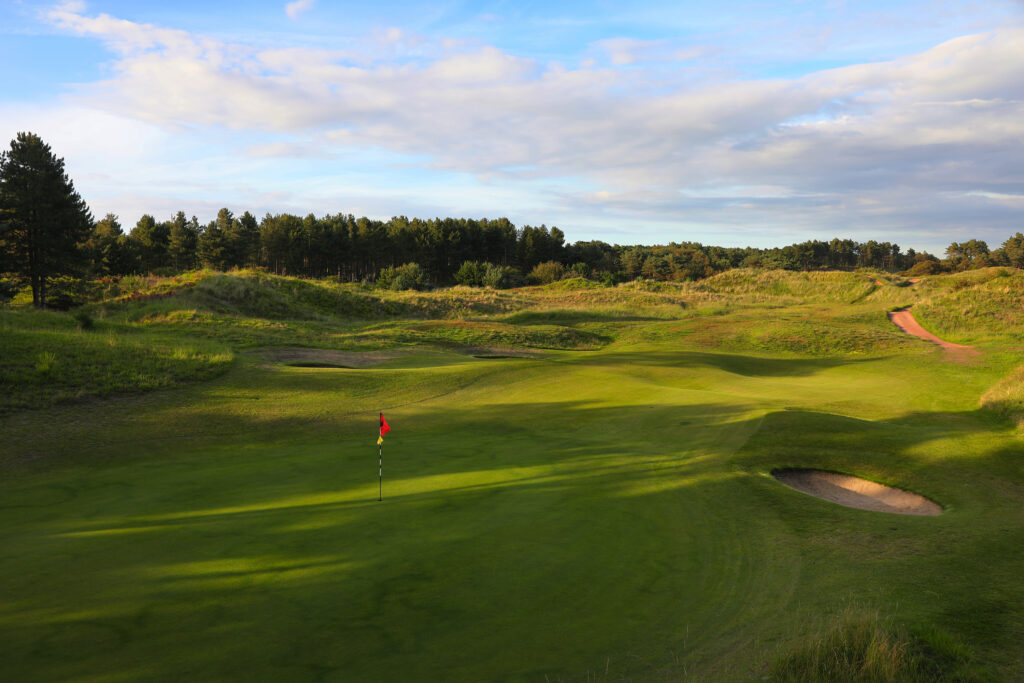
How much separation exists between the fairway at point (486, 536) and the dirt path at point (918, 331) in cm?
1663

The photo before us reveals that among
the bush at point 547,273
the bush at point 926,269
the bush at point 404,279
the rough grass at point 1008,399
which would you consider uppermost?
the bush at point 926,269

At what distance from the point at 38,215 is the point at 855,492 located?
52913 mm

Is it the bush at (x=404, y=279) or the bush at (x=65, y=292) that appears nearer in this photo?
the bush at (x=65, y=292)

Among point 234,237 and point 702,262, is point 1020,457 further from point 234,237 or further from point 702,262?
point 702,262

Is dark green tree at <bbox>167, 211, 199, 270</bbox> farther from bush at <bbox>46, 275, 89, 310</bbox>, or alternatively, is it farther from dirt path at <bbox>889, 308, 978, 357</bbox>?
dirt path at <bbox>889, 308, 978, 357</bbox>

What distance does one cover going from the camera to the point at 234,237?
3861 inches

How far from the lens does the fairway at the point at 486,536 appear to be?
18.9 feet

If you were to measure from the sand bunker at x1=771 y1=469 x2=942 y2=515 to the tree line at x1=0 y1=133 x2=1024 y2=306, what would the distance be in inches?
1633

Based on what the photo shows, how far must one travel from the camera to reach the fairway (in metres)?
5.75

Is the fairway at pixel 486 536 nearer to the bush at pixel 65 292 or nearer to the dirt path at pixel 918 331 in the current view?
the dirt path at pixel 918 331

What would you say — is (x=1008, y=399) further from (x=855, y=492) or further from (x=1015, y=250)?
(x=1015, y=250)

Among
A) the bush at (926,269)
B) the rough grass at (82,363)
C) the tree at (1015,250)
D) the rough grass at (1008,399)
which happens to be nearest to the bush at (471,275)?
the rough grass at (82,363)

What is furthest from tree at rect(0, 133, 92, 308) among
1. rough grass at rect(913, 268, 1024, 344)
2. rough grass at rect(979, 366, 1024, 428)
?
rough grass at rect(913, 268, 1024, 344)

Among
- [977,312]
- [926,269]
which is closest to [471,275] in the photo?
[977,312]
